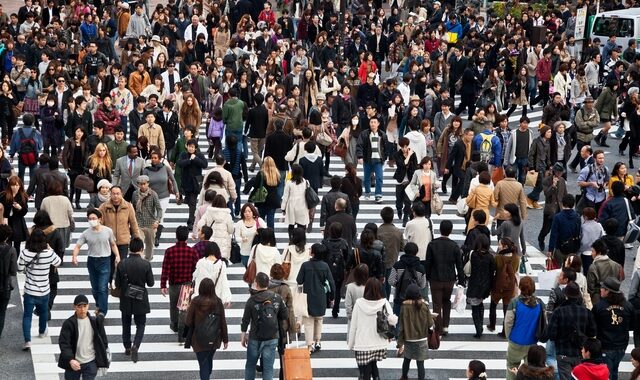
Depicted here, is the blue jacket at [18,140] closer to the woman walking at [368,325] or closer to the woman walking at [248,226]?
the woman walking at [248,226]

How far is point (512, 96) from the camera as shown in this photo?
3091cm

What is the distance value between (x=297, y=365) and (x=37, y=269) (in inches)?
143

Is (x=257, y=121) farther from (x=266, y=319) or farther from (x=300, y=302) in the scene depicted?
(x=266, y=319)

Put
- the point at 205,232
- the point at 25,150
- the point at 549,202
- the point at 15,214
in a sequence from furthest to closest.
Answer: the point at 25,150, the point at 549,202, the point at 15,214, the point at 205,232

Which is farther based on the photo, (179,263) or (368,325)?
(179,263)

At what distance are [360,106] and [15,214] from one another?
33.1 ft

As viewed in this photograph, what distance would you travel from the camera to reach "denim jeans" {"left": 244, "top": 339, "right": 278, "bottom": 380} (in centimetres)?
1527

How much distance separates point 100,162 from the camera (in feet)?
70.9

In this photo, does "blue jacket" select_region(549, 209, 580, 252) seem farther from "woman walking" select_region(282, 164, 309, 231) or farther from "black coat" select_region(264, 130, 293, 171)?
"black coat" select_region(264, 130, 293, 171)

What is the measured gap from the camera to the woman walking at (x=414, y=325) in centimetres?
1545

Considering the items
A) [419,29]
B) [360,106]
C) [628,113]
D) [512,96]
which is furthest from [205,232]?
[419,29]

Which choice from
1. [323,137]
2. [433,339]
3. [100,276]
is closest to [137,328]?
[100,276]

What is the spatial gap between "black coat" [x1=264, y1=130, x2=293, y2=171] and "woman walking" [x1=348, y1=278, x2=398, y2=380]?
7563mm

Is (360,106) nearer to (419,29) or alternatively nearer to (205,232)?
(419,29)
